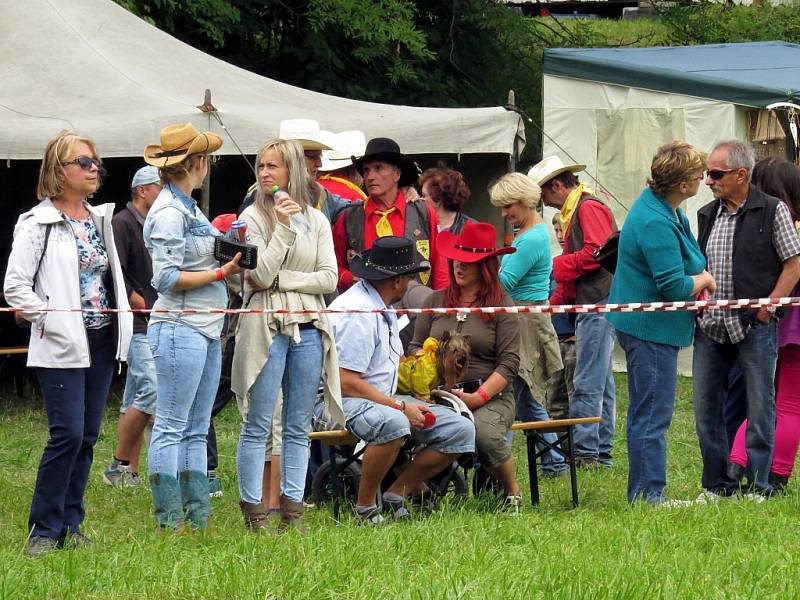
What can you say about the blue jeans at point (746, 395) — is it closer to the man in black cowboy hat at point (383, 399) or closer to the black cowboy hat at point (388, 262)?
the man in black cowboy hat at point (383, 399)

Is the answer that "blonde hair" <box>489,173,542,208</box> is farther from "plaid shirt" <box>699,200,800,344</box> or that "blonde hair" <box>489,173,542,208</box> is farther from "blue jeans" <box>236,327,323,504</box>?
"blue jeans" <box>236,327,323,504</box>

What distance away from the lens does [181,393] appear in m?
5.81

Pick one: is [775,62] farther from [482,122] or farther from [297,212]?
[297,212]

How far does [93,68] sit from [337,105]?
201cm

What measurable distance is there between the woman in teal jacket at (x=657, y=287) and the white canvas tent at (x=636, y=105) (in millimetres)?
5525

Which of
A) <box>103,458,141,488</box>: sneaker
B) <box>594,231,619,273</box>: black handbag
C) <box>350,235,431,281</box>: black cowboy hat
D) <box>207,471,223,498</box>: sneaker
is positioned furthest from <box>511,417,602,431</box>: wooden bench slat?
<box>103,458,141,488</box>: sneaker

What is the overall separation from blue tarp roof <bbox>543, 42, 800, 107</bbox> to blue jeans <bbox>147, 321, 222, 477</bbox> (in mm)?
7300

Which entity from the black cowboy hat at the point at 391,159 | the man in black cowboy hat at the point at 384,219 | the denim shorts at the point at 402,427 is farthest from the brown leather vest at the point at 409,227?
the denim shorts at the point at 402,427

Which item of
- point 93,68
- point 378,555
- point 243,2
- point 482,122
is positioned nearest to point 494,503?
point 378,555

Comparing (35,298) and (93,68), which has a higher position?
(93,68)

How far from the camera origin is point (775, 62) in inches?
510

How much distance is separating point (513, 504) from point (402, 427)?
36.3 inches

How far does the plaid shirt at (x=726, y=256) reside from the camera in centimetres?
674

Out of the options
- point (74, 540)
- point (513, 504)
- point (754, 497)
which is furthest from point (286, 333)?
point (754, 497)
